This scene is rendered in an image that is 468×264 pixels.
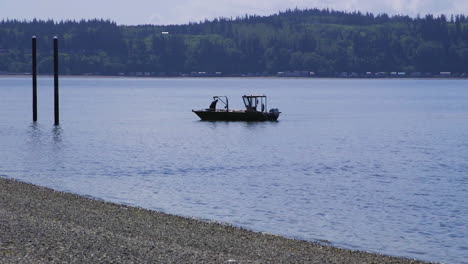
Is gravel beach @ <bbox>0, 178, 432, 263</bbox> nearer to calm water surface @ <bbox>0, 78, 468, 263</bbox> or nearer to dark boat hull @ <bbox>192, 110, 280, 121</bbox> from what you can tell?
calm water surface @ <bbox>0, 78, 468, 263</bbox>

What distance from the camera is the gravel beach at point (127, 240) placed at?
54.6 feet

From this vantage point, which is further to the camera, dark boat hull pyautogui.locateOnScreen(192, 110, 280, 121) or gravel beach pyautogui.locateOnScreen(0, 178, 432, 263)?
dark boat hull pyautogui.locateOnScreen(192, 110, 280, 121)

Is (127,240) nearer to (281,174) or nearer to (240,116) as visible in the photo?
(281,174)

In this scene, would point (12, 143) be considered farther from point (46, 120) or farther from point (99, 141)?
point (46, 120)

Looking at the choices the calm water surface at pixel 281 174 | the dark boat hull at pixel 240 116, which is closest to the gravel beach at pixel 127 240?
the calm water surface at pixel 281 174

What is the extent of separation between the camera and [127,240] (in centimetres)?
1867

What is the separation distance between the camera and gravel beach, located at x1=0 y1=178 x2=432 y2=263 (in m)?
16.7

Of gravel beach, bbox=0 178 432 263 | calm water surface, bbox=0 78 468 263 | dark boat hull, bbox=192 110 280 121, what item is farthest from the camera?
dark boat hull, bbox=192 110 280 121

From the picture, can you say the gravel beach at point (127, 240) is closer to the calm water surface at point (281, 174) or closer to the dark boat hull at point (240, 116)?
the calm water surface at point (281, 174)

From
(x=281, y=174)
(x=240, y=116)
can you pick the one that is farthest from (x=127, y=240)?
(x=240, y=116)

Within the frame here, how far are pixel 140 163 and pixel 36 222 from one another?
2701 centimetres

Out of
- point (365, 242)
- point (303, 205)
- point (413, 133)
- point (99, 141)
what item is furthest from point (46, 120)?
point (365, 242)

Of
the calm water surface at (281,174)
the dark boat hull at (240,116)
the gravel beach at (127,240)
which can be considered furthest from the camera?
the dark boat hull at (240,116)

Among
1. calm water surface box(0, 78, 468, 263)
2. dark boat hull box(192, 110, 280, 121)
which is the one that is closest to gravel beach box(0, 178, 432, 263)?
calm water surface box(0, 78, 468, 263)
